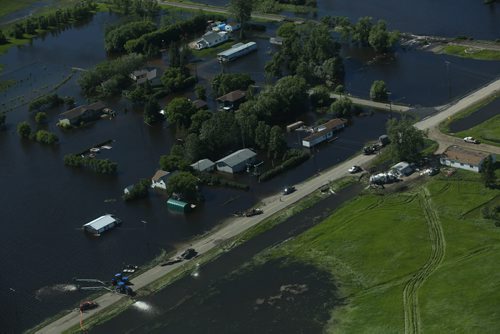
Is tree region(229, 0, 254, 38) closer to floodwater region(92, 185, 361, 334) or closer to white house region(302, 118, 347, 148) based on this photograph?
white house region(302, 118, 347, 148)

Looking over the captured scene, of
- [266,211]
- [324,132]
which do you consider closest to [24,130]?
[324,132]

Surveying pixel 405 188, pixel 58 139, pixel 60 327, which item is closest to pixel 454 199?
pixel 405 188

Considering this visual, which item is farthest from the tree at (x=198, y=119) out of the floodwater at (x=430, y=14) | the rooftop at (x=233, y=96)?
the floodwater at (x=430, y=14)

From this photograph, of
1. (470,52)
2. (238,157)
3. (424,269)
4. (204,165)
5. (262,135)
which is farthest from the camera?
(470,52)

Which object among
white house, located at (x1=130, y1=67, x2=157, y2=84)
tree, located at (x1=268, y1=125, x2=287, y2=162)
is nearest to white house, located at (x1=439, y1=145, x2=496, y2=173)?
tree, located at (x1=268, y1=125, x2=287, y2=162)

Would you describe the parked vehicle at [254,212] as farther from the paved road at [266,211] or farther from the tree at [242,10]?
the tree at [242,10]

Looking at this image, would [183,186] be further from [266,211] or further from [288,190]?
[288,190]

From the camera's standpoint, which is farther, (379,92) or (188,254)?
(379,92)

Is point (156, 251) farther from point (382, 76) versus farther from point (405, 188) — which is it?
point (382, 76)
